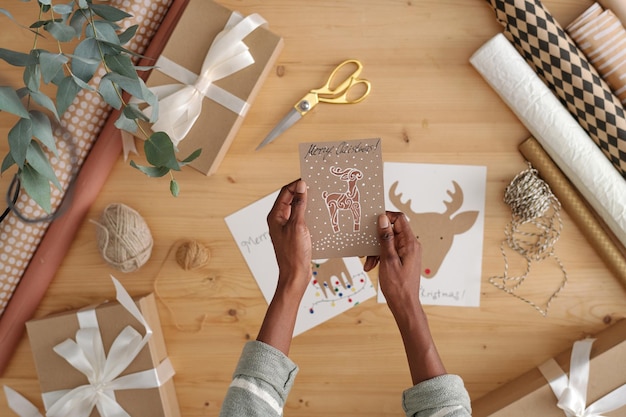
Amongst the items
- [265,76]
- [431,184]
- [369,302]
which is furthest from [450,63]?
[369,302]

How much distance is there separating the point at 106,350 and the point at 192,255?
22 cm

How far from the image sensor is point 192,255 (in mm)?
969

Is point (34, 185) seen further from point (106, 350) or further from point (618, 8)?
point (618, 8)

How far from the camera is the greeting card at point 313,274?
3.22ft

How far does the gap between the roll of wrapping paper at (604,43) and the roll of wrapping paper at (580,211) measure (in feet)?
0.51

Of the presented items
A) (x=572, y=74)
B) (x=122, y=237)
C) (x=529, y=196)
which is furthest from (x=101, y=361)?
(x=572, y=74)

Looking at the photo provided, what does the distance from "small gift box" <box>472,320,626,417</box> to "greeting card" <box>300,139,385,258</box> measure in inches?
13.9

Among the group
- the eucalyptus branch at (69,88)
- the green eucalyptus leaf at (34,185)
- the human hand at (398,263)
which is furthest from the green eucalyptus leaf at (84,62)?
the human hand at (398,263)

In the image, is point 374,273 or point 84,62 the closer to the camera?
point 84,62

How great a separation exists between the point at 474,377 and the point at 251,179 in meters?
0.53

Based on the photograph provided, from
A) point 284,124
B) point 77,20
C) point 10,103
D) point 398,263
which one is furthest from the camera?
point 284,124

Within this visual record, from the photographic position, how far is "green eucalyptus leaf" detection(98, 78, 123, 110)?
0.57m

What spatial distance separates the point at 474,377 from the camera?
978 millimetres

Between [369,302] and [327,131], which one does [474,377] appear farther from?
[327,131]
